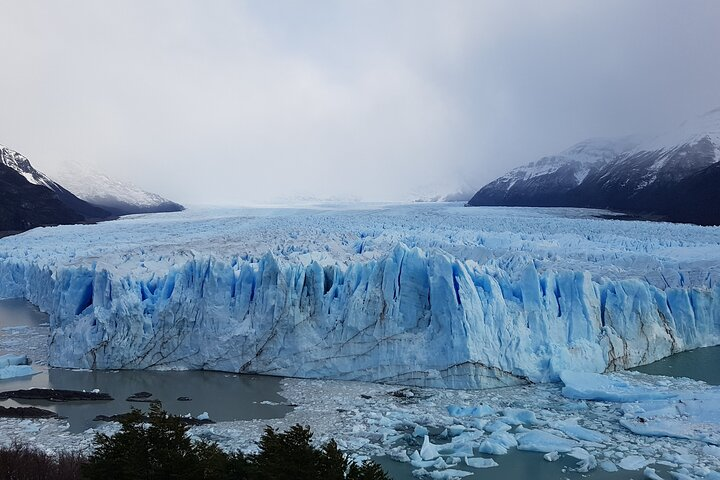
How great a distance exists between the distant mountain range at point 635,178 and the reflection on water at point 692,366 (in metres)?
20.3

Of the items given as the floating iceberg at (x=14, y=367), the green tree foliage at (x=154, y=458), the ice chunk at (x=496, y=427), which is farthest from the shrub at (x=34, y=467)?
the ice chunk at (x=496, y=427)

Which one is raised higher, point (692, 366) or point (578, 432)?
point (692, 366)

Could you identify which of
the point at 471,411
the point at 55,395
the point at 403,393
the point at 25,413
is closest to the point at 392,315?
the point at 403,393

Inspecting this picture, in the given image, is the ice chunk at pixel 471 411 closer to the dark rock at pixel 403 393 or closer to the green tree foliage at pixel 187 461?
the dark rock at pixel 403 393

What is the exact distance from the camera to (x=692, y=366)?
11.0m

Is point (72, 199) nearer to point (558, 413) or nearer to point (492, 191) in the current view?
point (492, 191)

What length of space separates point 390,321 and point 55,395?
6.08 metres

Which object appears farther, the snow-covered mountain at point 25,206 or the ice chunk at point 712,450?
the snow-covered mountain at point 25,206

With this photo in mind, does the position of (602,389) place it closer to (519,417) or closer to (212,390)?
(519,417)

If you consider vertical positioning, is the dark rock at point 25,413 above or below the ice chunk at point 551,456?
above

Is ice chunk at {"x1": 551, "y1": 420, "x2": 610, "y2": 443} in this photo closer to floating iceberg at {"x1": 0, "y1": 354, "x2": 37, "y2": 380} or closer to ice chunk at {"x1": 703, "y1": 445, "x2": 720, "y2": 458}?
ice chunk at {"x1": 703, "y1": 445, "x2": 720, "y2": 458}

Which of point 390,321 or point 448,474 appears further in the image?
point 390,321

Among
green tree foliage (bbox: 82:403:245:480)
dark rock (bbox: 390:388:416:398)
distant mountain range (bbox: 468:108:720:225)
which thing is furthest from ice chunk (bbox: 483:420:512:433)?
distant mountain range (bbox: 468:108:720:225)

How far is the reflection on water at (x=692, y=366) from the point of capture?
34.3 ft
